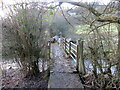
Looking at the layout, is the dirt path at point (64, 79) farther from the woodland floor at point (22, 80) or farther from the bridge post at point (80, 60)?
the woodland floor at point (22, 80)

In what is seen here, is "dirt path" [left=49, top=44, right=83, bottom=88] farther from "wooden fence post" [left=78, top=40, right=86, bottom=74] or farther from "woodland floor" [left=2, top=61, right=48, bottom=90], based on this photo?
"woodland floor" [left=2, top=61, right=48, bottom=90]

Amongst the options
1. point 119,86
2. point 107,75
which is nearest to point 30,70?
point 107,75

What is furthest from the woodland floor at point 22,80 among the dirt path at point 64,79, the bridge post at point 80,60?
the bridge post at point 80,60

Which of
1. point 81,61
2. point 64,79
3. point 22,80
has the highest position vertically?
point 81,61

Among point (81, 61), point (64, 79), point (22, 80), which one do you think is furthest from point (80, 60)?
point (22, 80)

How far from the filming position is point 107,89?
315 cm

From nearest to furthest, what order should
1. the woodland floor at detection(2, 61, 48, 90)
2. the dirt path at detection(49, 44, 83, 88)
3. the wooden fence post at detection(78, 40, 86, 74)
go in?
the dirt path at detection(49, 44, 83, 88), the wooden fence post at detection(78, 40, 86, 74), the woodland floor at detection(2, 61, 48, 90)

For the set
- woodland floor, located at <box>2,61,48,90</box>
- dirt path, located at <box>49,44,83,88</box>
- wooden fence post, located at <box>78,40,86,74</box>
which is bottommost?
woodland floor, located at <box>2,61,48,90</box>

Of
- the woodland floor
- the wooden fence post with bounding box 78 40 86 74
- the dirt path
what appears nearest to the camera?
the dirt path

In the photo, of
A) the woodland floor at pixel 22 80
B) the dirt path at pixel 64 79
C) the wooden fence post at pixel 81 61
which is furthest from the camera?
the woodland floor at pixel 22 80

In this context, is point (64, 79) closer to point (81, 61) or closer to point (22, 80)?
point (81, 61)

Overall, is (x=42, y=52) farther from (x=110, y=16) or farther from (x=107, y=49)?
(x=110, y=16)

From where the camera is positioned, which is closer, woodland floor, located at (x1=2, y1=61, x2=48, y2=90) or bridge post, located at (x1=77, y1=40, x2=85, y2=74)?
bridge post, located at (x1=77, y1=40, x2=85, y2=74)

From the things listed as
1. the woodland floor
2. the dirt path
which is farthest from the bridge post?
the woodland floor
